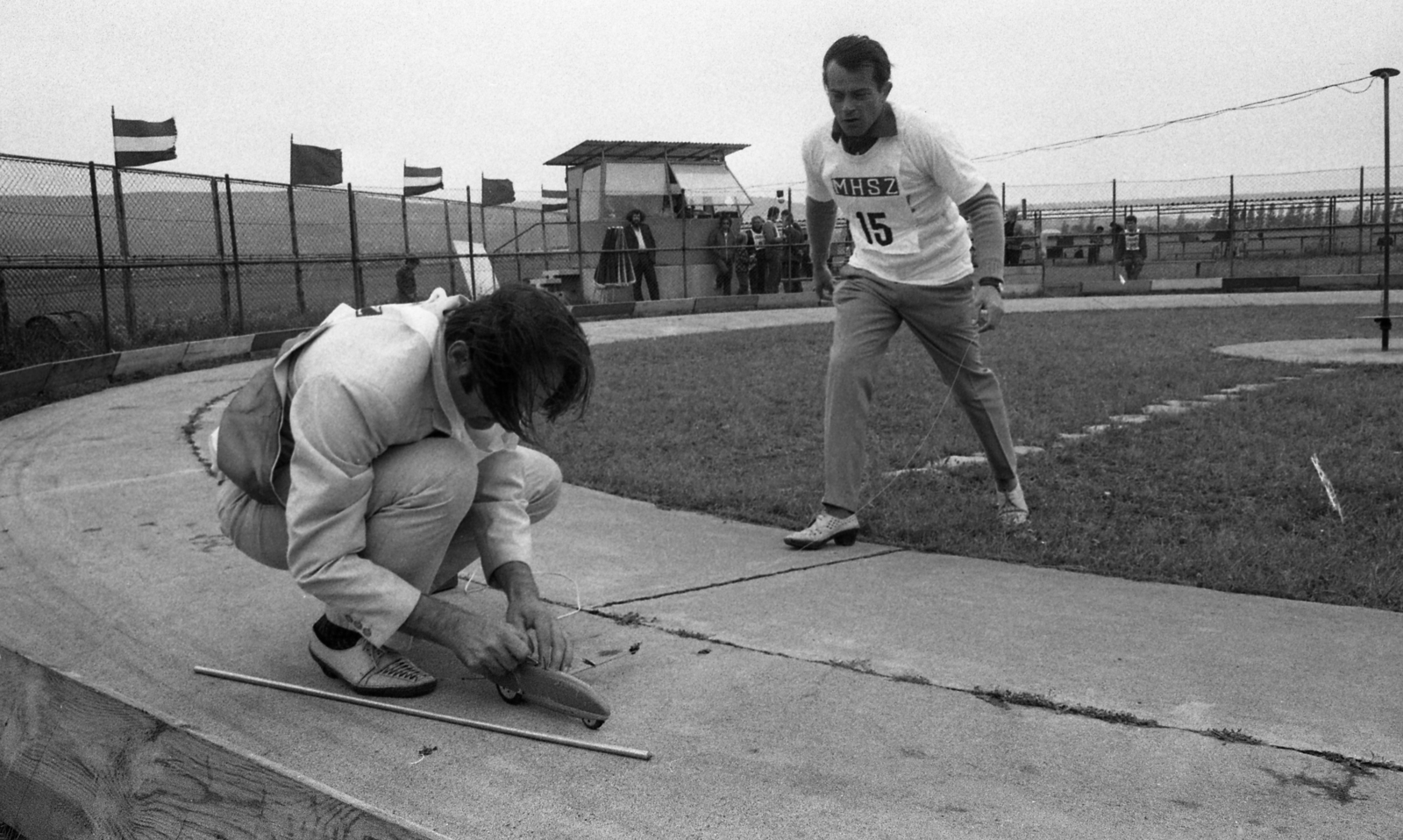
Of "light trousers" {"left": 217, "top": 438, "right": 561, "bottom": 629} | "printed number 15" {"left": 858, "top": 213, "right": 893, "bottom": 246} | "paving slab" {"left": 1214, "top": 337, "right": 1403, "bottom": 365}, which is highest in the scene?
"printed number 15" {"left": 858, "top": 213, "right": 893, "bottom": 246}

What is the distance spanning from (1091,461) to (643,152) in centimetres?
2392

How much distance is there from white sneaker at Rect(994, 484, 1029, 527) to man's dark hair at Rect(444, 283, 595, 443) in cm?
274

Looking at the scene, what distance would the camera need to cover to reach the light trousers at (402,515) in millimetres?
2809

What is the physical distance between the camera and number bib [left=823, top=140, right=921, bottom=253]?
15.4 feet

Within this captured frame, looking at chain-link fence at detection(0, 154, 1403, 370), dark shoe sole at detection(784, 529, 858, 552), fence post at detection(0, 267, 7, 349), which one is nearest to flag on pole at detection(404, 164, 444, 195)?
chain-link fence at detection(0, 154, 1403, 370)

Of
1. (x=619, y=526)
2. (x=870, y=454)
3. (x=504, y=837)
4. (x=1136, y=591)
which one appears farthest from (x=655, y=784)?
(x=870, y=454)

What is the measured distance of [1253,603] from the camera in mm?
3818

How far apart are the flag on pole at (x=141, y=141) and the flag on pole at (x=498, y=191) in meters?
14.8

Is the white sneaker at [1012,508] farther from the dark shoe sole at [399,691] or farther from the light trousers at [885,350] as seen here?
the dark shoe sole at [399,691]

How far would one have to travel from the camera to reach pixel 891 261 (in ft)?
16.0

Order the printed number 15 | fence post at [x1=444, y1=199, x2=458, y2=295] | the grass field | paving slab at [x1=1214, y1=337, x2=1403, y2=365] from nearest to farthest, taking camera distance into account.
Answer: the grass field < the printed number 15 < paving slab at [x1=1214, y1=337, x2=1403, y2=365] < fence post at [x1=444, y1=199, x2=458, y2=295]

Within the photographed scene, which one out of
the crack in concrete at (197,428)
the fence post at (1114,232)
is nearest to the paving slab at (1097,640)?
the crack in concrete at (197,428)

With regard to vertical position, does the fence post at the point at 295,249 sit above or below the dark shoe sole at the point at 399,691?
above

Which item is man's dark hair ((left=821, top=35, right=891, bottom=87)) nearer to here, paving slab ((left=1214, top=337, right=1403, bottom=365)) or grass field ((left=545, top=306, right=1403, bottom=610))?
grass field ((left=545, top=306, right=1403, bottom=610))
